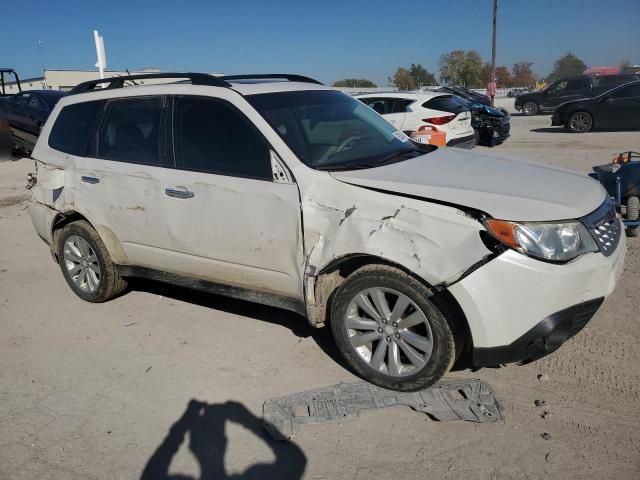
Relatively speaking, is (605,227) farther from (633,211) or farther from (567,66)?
(567,66)

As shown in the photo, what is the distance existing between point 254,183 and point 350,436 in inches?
66.0

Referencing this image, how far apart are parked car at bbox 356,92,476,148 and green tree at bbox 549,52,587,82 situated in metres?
77.8

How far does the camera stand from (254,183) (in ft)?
11.7

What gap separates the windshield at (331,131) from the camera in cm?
361

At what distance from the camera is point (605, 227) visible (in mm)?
3123

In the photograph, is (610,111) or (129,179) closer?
(129,179)

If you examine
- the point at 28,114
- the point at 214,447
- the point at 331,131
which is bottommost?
the point at 214,447

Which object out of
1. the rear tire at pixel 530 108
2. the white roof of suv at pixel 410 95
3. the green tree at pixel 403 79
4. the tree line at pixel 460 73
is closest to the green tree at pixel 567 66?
the tree line at pixel 460 73

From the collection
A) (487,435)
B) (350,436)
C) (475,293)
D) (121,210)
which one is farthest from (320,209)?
(121,210)

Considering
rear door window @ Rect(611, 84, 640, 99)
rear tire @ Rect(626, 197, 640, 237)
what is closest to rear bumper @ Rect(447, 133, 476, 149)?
rear tire @ Rect(626, 197, 640, 237)

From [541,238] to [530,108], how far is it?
24600mm

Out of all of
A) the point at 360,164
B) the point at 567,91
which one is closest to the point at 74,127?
the point at 360,164

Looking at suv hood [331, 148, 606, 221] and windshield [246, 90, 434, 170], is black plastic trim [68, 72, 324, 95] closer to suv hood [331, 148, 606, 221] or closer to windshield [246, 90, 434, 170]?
windshield [246, 90, 434, 170]

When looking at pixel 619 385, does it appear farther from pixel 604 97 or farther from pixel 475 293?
pixel 604 97
